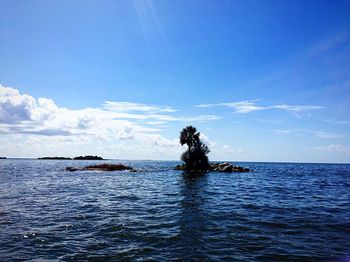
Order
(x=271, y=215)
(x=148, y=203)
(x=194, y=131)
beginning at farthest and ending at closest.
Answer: (x=194, y=131), (x=148, y=203), (x=271, y=215)

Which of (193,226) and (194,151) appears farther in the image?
(194,151)

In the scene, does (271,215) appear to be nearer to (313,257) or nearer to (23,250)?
(313,257)

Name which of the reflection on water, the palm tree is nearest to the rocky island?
the palm tree

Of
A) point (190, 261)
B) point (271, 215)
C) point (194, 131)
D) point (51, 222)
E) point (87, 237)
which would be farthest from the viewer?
point (194, 131)

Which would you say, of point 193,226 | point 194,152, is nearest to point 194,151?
point 194,152

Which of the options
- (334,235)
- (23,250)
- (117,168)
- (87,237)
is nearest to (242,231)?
(334,235)

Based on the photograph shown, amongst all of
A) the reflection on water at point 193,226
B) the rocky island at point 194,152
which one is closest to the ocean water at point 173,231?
the reflection on water at point 193,226

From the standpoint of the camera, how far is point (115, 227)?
18.0m

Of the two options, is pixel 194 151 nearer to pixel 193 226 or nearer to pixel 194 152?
pixel 194 152

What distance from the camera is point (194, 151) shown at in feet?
295

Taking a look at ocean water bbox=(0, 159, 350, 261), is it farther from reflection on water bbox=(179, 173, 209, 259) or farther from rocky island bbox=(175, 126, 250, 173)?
rocky island bbox=(175, 126, 250, 173)

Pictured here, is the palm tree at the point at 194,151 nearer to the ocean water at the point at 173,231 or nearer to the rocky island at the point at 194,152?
the rocky island at the point at 194,152

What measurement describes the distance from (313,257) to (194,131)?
257 ft

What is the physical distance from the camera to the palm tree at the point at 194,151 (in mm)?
89750
